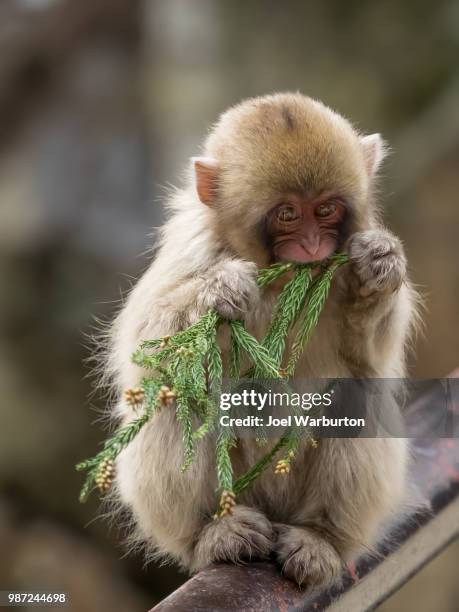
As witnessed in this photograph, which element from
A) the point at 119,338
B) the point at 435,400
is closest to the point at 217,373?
the point at 119,338

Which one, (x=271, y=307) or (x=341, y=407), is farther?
(x=271, y=307)

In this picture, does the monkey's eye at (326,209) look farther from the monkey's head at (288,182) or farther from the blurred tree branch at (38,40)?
the blurred tree branch at (38,40)

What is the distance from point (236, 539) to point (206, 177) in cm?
160

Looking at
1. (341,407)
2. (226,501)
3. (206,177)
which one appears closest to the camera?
(226,501)

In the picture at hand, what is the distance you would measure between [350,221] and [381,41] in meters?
8.65

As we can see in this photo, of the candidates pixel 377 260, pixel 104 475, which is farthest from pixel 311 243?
pixel 104 475

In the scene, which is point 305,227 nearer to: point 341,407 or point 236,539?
point 341,407

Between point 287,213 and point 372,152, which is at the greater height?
point 372,152

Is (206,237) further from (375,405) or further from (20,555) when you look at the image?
(20,555)

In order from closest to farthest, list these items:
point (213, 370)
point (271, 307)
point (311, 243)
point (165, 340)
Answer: point (165, 340) < point (213, 370) < point (311, 243) < point (271, 307)

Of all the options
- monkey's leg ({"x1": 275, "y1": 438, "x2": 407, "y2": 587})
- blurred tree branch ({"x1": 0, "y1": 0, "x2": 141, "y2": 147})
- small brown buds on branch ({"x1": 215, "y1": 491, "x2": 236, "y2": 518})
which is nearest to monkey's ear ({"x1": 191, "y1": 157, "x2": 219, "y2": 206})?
monkey's leg ({"x1": 275, "y1": 438, "x2": 407, "y2": 587})

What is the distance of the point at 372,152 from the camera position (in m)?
4.44

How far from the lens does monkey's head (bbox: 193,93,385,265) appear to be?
3.87 metres

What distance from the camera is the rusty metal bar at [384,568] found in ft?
10.9
